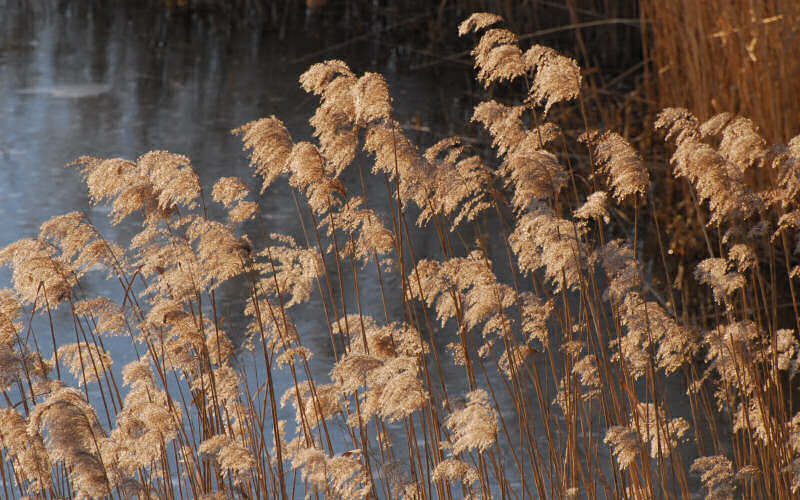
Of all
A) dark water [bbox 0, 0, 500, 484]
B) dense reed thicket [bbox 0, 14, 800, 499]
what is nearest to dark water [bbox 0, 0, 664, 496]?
dark water [bbox 0, 0, 500, 484]

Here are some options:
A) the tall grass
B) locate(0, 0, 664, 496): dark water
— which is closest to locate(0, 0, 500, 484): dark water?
locate(0, 0, 664, 496): dark water

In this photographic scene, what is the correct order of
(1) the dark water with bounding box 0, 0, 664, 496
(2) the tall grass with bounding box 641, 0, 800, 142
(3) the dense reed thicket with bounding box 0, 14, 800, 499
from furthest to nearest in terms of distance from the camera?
1. (1) the dark water with bounding box 0, 0, 664, 496
2. (2) the tall grass with bounding box 641, 0, 800, 142
3. (3) the dense reed thicket with bounding box 0, 14, 800, 499

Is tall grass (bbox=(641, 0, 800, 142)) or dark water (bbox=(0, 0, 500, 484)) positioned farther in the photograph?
dark water (bbox=(0, 0, 500, 484))

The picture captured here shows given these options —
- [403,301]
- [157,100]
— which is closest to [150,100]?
[157,100]

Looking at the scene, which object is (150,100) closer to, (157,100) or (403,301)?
(157,100)

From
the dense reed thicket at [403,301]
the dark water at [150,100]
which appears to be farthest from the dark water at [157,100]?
the dense reed thicket at [403,301]

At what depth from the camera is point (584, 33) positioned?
6.84 m

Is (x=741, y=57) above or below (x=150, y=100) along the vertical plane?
below

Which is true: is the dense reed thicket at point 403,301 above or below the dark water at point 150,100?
below

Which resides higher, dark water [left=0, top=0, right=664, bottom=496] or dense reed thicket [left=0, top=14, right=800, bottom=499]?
dark water [left=0, top=0, right=664, bottom=496]

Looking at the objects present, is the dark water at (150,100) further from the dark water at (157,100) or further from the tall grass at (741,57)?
the tall grass at (741,57)

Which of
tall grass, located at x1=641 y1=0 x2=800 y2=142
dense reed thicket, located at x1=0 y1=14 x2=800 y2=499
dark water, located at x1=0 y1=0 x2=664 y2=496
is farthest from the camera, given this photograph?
dark water, located at x1=0 y1=0 x2=664 y2=496

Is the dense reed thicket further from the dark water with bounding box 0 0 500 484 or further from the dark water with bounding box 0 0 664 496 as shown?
the dark water with bounding box 0 0 500 484

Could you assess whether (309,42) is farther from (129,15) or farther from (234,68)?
(129,15)
